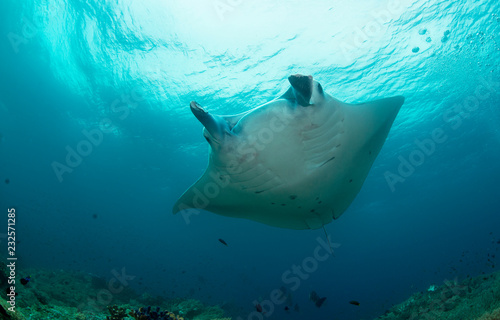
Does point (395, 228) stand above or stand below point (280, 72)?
below

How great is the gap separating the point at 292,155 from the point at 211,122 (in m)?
1.23

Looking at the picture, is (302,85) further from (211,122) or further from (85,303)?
(85,303)

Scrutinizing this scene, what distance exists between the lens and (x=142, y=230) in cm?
4156

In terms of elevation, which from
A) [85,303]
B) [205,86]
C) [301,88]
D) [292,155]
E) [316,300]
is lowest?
[316,300]

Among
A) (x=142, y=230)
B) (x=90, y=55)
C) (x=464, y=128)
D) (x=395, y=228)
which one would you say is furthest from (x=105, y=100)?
(x=395, y=228)

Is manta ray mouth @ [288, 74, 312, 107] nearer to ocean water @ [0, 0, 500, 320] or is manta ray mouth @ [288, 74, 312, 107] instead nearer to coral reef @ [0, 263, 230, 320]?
coral reef @ [0, 263, 230, 320]

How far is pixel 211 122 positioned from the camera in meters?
2.88

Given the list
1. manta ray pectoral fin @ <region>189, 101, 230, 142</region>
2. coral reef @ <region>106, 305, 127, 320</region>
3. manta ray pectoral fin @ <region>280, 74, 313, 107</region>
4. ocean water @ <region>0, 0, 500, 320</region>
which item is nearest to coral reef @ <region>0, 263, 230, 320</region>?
coral reef @ <region>106, 305, 127, 320</region>

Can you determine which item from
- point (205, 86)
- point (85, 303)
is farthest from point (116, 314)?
point (205, 86)

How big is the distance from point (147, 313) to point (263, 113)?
12.2ft

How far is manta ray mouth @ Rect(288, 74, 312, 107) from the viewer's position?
9.20 feet

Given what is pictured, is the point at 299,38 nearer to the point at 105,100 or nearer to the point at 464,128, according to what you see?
the point at 105,100

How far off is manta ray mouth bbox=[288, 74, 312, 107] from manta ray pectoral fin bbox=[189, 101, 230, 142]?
2.89 feet

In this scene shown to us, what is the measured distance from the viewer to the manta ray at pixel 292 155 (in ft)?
10.2
